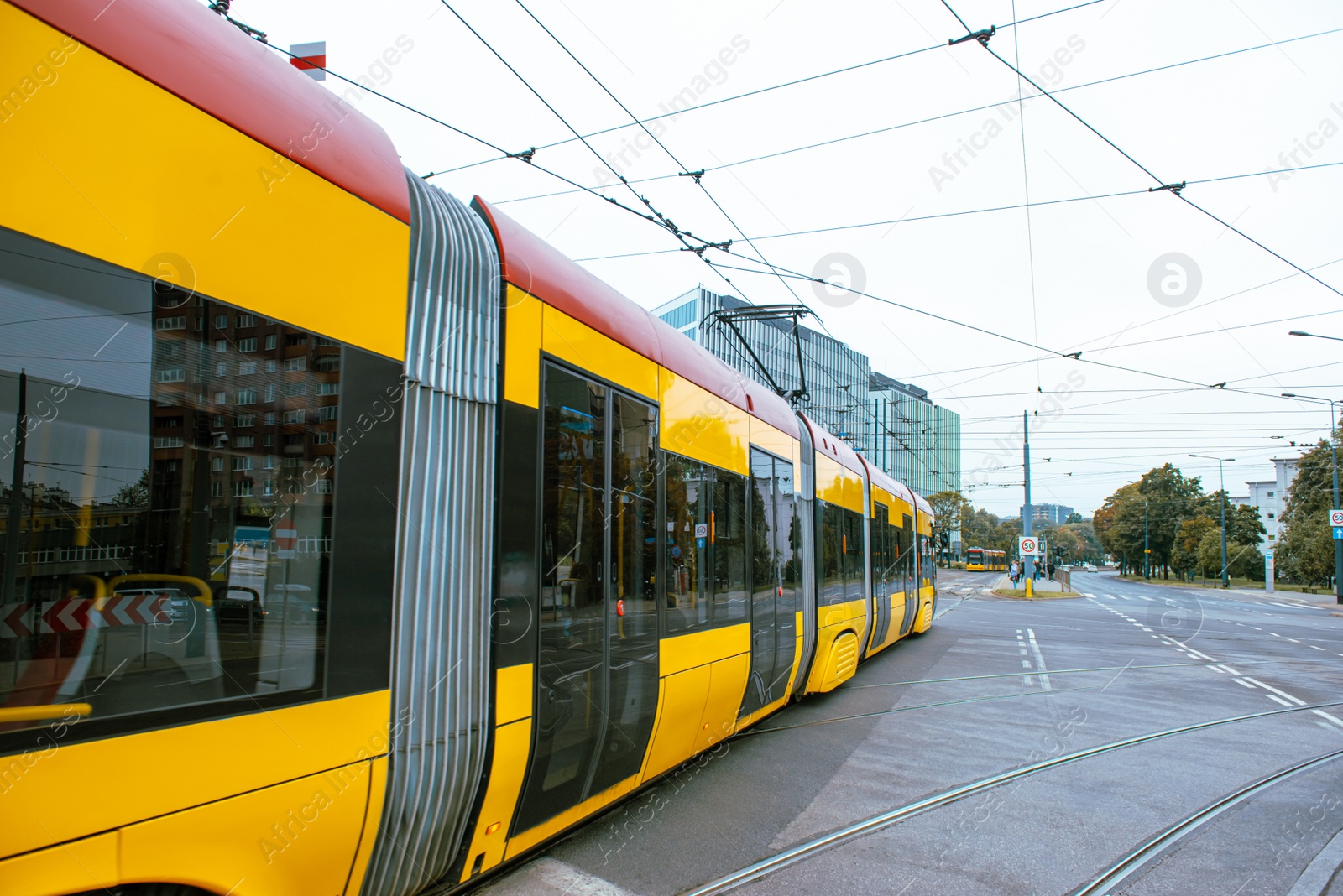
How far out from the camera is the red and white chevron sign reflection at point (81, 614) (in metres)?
1.95

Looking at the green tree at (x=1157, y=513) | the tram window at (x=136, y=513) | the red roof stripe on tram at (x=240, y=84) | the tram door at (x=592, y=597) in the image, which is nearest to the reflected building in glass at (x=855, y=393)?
the tram door at (x=592, y=597)

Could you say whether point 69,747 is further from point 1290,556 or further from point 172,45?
point 1290,556

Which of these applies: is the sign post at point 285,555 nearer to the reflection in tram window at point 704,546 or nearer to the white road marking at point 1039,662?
the reflection in tram window at point 704,546

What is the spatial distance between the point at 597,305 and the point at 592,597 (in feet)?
5.33

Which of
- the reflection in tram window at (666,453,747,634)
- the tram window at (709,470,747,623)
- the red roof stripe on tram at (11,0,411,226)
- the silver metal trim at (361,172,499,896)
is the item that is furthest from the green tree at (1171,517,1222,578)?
the red roof stripe on tram at (11,0,411,226)

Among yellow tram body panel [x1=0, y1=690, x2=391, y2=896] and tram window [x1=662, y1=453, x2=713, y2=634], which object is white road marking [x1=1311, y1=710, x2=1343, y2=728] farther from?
yellow tram body panel [x1=0, y1=690, x2=391, y2=896]

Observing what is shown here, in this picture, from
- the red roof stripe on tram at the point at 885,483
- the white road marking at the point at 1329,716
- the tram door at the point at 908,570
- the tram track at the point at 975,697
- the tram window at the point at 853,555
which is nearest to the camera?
the tram track at the point at 975,697

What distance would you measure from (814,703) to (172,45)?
A: 874cm

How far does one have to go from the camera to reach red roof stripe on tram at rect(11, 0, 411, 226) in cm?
225

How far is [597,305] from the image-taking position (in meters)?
4.58

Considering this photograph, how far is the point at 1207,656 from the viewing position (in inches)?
596

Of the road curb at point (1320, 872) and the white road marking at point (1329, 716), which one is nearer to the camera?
the road curb at point (1320, 872)

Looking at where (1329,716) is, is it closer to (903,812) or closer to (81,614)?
(903,812)

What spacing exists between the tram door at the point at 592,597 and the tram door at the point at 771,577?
6.66ft
